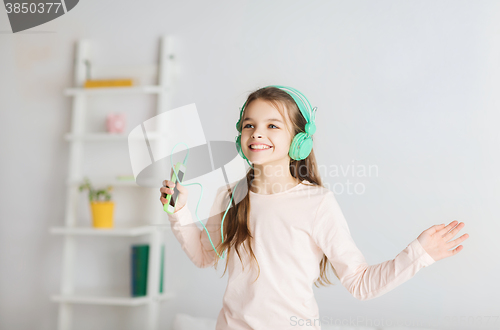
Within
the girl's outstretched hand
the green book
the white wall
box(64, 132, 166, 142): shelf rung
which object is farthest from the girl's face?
the green book

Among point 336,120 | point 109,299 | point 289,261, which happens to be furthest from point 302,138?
point 109,299

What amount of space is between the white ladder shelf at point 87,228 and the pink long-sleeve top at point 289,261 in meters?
0.79

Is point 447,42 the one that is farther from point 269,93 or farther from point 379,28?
point 269,93

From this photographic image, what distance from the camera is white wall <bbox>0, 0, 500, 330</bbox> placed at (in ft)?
5.82

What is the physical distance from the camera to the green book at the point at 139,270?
6.72ft

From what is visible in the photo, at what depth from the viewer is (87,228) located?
209cm

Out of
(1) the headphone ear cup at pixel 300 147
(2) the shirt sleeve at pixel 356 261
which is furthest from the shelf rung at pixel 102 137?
(2) the shirt sleeve at pixel 356 261

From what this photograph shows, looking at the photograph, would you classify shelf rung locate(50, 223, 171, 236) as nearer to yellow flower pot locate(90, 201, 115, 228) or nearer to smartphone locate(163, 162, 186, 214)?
yellow flower pot locate(90, 201, 115, 228)

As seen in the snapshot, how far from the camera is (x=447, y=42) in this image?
5.94ft

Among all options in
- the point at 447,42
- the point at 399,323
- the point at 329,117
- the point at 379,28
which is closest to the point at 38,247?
the point at 329,117

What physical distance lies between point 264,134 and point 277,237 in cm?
30

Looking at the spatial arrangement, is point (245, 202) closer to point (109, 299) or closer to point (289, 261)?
point (289, 261)

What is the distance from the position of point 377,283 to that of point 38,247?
190 centimetres

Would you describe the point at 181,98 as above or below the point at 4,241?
above
